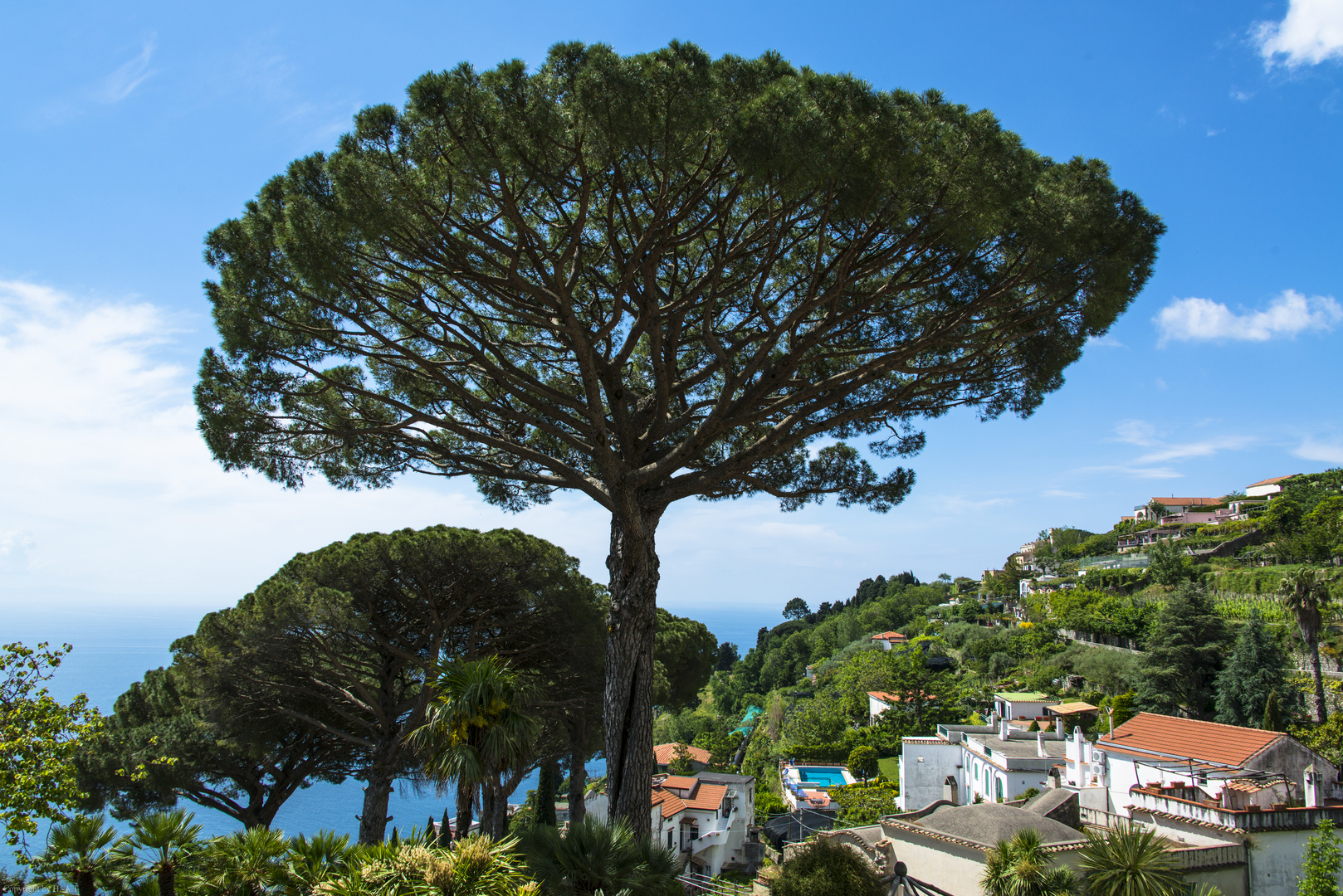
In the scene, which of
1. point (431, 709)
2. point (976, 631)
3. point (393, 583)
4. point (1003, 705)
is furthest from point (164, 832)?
point (976, 631)

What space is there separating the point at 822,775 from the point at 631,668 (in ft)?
125

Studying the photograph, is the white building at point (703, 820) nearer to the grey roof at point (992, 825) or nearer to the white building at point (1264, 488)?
the grey roof at point (992, 825)

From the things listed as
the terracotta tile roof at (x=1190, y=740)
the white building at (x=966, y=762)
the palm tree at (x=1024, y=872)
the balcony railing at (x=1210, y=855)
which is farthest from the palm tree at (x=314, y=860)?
the white building at (x=966, y=762)

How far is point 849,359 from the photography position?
10.3 metres

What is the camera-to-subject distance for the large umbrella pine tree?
7.07 metres

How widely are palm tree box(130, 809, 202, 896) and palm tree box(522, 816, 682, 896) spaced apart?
295 centimetres

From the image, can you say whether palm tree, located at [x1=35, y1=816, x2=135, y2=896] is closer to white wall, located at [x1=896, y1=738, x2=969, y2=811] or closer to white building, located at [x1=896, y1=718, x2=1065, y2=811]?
white building, located at [x1=896, y1=718, x2=1065, y2=811]

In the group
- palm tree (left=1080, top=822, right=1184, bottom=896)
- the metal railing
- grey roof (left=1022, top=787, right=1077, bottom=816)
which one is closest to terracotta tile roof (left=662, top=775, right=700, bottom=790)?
grey roof (left=1022, top=787, right=1077, bottom=816)

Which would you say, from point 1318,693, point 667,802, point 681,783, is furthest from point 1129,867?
point 1318,693

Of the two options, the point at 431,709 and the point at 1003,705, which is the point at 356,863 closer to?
the point at 431,709

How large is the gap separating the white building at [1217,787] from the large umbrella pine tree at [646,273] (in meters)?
8.25

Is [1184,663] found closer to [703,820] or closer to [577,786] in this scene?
[703,820]

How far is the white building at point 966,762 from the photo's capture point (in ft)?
86.6

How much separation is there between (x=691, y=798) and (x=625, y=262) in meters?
24.9
